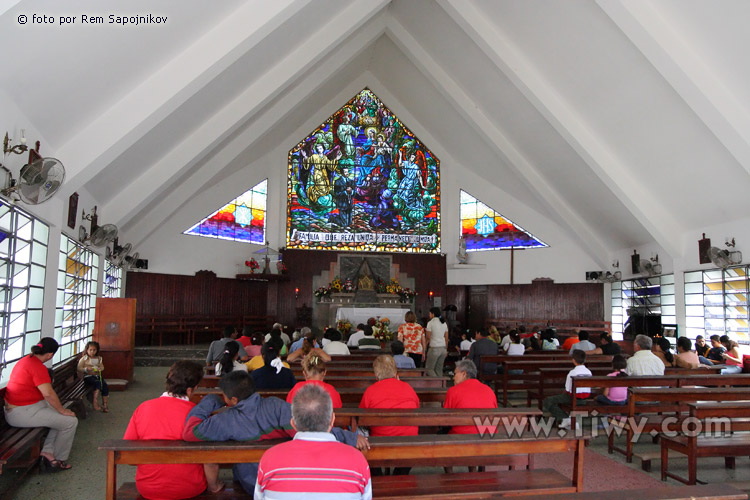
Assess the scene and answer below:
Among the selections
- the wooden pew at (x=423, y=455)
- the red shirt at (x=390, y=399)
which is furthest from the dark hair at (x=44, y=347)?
the red shirt at (x=390, y=399)

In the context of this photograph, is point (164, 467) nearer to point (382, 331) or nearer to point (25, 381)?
point (25, 381)

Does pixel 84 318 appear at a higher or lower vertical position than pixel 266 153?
lower

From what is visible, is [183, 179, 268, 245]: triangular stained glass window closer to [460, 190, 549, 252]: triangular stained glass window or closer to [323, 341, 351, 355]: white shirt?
[460, 190, 549, 252]: triangular stained glass window

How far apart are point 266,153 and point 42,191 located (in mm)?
11495

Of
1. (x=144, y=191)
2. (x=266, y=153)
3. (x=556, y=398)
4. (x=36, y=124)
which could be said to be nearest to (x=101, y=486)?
(x=36, y=124)

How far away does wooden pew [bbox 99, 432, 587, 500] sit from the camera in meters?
2.70

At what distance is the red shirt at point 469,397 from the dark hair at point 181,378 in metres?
1.98

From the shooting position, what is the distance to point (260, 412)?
115 inches

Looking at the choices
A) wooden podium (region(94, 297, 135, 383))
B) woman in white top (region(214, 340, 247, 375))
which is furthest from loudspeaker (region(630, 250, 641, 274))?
wooden podium (region(94, 297, 135, 383))

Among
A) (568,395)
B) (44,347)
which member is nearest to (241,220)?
(44,347)

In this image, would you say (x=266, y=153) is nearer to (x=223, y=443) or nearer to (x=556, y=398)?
(x=556, y=398)

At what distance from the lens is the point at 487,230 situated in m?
17.3

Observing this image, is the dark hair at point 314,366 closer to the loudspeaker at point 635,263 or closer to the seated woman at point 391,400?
the seated woman at point 391,400

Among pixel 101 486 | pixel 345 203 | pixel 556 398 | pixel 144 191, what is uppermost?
pixel 345 203
